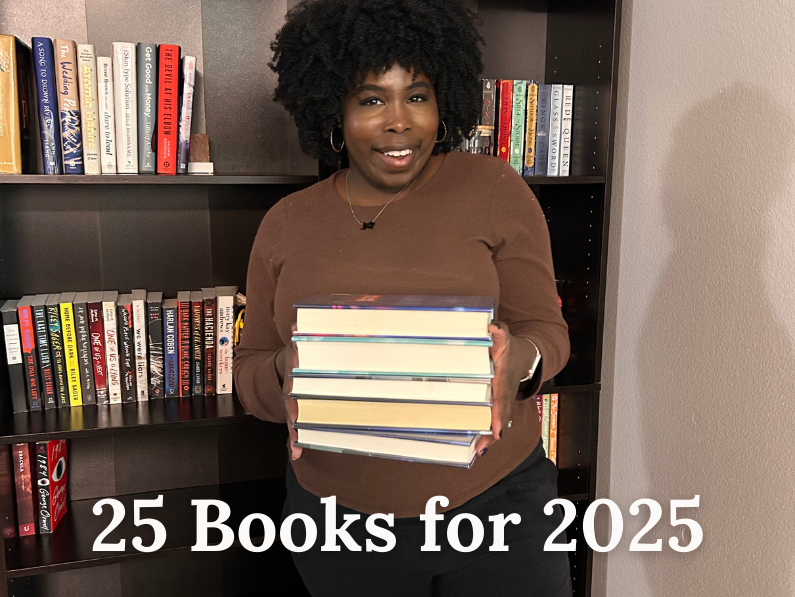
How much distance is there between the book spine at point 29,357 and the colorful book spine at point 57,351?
4cm

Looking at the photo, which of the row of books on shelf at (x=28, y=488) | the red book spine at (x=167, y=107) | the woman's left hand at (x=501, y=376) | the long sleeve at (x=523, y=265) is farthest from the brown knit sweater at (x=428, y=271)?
the row of books on shelf at (x=28, y=488)

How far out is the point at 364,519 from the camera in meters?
1.15

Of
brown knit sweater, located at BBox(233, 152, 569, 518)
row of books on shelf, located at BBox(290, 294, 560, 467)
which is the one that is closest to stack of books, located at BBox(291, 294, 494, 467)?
row of books on shelf, located at BBox(290, 294, 560, 467)

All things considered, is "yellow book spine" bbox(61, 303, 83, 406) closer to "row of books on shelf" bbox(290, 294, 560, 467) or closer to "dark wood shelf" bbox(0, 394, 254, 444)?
"dark wood shelf" bbox(0, 394, 254, 444)

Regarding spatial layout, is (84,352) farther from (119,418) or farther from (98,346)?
(119,418)

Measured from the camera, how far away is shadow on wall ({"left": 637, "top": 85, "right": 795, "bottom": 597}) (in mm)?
1228

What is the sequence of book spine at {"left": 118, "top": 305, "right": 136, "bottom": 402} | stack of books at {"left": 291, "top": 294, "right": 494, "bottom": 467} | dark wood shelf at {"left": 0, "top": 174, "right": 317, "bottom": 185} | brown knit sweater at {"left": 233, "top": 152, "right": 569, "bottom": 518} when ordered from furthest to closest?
1. book spine at {"left": 118, "top": 305, "right": 136, "bottom": 402}
2. dark wood shelf at {"left": 0, "top": 174, "right": 317, "bottom": 185}
3. brown knit sweater at {"left": 233, "top": 152, "right": 569, "bottom": 518}
4. stack of books at {"left": 291, "top": 294, "right": 494, "bottom": 467}

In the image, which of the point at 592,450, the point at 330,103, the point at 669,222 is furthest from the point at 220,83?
the point at 592,450

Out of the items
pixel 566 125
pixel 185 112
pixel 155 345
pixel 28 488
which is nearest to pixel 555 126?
pixel 566 125

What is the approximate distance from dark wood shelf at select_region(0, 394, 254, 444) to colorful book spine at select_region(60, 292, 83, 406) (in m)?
0.03

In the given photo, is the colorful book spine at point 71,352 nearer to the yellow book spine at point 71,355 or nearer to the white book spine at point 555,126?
the yellow book spine at point 71,355

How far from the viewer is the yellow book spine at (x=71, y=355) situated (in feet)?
5.23

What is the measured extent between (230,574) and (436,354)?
4.40 ft

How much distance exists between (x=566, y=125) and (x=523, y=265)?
2.27 ft
